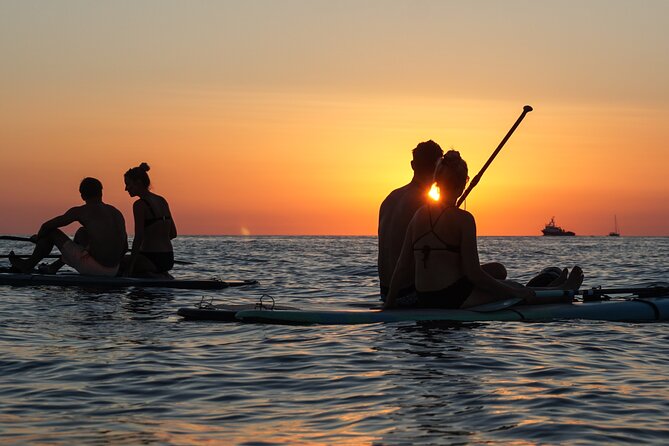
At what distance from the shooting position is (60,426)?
5387 mm

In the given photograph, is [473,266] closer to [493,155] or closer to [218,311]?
[218,311]

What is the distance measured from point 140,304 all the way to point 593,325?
5787 millimetres

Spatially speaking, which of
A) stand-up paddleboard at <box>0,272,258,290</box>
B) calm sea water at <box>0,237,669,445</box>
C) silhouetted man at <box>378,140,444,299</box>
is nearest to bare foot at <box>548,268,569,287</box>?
calm sea water at <box>0,237,669,445</box>

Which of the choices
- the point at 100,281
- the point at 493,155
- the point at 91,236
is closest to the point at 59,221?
the point at 91,236

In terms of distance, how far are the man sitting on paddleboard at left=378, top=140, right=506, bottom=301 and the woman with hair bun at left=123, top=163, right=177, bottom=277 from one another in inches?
204

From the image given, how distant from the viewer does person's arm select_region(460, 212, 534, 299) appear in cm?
903

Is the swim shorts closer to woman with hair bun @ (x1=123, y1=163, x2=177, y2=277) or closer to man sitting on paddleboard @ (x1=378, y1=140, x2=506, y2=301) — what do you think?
woman with hair bun @ (x1=123, y1=163, x2=177, y2=277)

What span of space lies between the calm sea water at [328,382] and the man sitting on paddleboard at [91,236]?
12.3 feet

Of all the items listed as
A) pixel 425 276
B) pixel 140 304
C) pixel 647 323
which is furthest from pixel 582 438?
pixel 140 304

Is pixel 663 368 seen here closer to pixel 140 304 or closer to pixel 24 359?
pixel 24 359

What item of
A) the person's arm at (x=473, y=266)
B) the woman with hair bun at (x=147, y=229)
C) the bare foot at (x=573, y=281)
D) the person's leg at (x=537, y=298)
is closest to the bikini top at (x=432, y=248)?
the person's arm at (x=473, y=266)

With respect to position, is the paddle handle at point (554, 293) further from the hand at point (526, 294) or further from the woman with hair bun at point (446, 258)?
the woman with hair bun at point (446, 258)

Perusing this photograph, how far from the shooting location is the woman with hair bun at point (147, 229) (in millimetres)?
14422

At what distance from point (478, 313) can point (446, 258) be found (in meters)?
0.72
